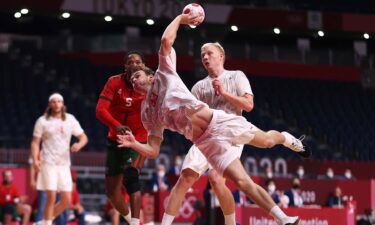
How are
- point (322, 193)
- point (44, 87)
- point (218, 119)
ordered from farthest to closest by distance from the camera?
point (44, 87), point (322, 193), point (218, 119)

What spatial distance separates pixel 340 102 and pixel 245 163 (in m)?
10.4

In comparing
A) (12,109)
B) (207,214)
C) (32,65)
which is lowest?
(207,214)

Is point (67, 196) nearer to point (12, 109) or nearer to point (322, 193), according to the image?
point (322, 193)

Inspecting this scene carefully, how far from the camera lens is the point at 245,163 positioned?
88.4 ft

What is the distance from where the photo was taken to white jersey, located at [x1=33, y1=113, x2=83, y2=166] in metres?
12.6

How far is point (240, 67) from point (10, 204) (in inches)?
783

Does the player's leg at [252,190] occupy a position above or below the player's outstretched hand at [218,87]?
below

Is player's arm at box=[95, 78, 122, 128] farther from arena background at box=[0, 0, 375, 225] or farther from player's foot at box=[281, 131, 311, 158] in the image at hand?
arena background at box=[0, 0, 375, 225]

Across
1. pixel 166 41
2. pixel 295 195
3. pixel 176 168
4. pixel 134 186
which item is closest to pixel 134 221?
pixel 134 186

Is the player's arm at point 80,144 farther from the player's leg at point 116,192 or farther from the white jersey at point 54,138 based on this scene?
the player's leg at point 116,192

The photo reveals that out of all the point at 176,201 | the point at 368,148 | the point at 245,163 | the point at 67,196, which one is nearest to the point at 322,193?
the point at 245,163

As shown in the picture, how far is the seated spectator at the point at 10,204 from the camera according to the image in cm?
1664

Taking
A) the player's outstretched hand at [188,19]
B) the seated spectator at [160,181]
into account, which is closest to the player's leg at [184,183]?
the player's outstretched hand at [188,19]

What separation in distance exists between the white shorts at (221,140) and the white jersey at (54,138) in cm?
488
